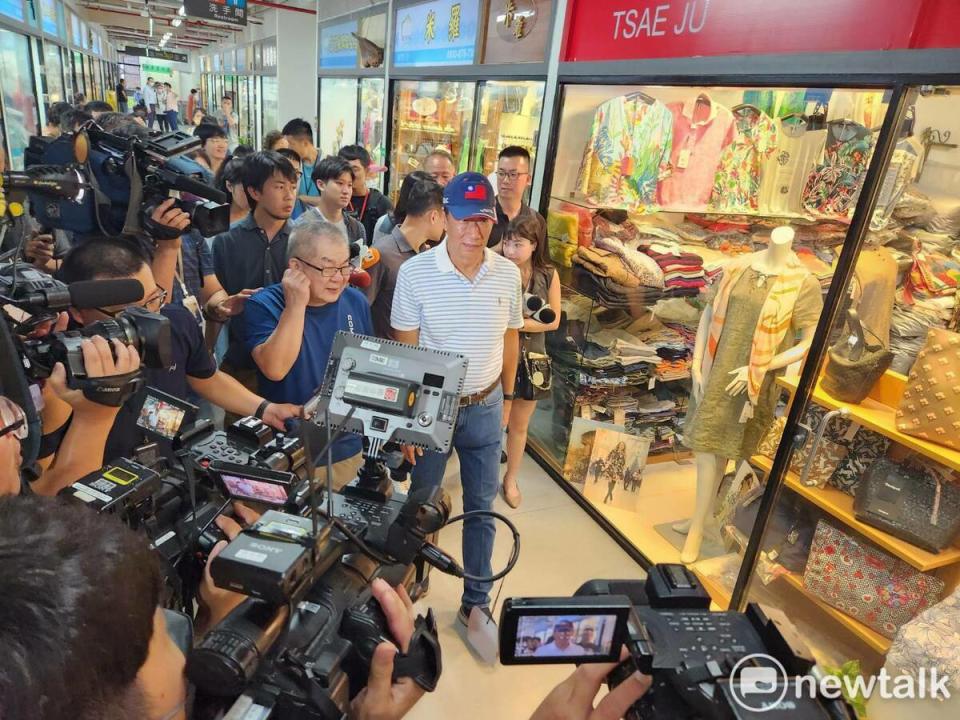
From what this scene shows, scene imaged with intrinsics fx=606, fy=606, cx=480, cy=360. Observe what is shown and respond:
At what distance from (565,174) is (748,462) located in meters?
1.87

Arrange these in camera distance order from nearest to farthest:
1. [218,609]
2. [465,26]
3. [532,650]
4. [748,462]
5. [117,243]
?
[532,650] < [218,609] < [117,243] < [748,462] < [465,26]

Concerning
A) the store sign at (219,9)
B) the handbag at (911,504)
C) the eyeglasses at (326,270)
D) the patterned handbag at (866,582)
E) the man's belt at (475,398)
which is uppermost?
the store sign at (219,9)

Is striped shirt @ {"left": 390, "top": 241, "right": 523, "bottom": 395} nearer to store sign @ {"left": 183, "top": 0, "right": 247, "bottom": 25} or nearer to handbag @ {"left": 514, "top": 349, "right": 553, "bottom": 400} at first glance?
handbag @ {"left": 514, "top": 349, "right": 553, "bottom": 400}

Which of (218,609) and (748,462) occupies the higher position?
(218,609)

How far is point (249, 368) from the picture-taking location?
2381mm

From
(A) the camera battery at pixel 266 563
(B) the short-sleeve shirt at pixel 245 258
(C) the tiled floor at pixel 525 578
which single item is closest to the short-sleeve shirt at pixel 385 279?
(B) the short-sleeve shirt at pixel 245 258

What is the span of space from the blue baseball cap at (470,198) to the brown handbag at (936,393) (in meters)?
1.51

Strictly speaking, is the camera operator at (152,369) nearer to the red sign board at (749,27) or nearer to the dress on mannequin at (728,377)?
the dress on mannequin at (728,377)

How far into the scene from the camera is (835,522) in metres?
2.34

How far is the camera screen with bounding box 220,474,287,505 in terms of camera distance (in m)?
1.16

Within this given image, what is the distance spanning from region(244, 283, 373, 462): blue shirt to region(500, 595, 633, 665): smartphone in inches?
48.3

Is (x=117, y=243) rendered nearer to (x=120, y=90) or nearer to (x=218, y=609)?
(x=218, y=609)

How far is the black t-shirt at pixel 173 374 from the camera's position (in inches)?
64.8

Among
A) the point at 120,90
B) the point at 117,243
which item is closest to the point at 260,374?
the point at 117,243
